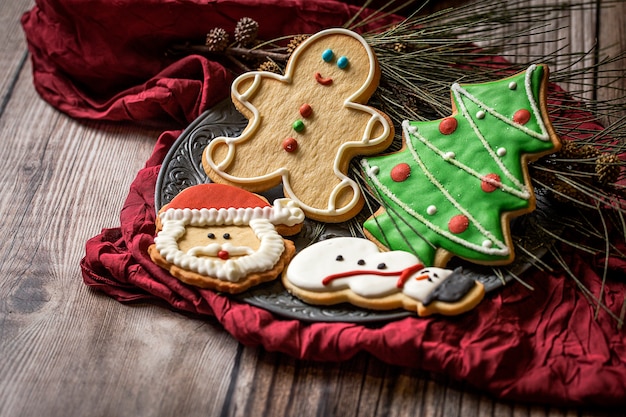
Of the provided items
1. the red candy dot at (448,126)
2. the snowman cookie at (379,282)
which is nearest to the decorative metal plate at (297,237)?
the snowman cookie at (379,282)

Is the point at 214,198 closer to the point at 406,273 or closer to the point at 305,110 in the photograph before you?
the point at 305,110

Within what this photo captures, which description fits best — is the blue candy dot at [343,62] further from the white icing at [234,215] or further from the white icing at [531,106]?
the white icing at [234,215]

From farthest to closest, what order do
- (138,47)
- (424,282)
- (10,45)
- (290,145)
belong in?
(10,45) < (138,47) < (290,145) < (424,282)

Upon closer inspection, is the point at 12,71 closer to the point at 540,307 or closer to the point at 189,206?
the point at 189,206

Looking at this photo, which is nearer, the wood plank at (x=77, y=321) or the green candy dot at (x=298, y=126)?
the wood plank at (x=77, y=321)

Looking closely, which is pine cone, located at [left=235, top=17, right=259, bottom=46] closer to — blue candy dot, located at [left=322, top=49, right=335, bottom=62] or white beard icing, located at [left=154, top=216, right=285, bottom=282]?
blue candy dot, located at [left=322, top=49, right=335, bottom=62]

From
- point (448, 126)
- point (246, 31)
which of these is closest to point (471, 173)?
point (448, 126)

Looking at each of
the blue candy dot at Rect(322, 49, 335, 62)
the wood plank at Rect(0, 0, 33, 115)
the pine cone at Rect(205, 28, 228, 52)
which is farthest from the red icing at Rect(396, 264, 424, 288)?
the wood plank at Rect(0, 0, 33, 115)
